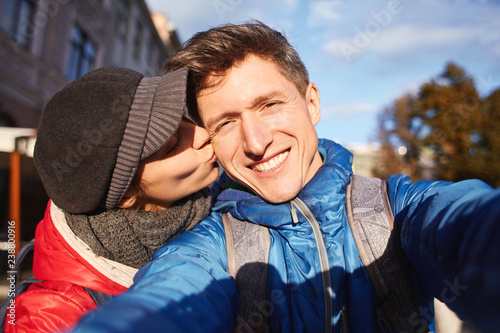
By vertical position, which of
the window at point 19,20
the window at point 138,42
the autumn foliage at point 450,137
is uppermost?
the window at point 138,42

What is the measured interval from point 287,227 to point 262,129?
0.53 meters

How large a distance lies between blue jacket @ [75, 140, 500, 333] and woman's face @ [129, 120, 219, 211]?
213mm

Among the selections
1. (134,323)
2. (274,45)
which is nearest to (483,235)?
(134,323)

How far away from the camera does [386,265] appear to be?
138cm

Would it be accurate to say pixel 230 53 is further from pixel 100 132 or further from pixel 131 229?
pixel 131 229

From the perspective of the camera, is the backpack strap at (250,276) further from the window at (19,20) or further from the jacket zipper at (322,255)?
the window at (19,20)

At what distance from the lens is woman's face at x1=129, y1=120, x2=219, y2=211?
175 centimetres

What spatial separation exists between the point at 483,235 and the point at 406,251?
547mm

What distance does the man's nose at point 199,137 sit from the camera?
1.85 metres

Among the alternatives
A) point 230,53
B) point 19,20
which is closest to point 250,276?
point 230,53

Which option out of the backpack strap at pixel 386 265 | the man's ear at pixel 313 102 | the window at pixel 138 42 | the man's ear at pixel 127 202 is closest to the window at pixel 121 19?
the window at pixel 138 42

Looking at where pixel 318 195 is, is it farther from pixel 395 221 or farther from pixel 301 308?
pixel 301 308

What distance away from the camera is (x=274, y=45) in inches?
76.0

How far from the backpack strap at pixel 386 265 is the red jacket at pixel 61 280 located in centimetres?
117
